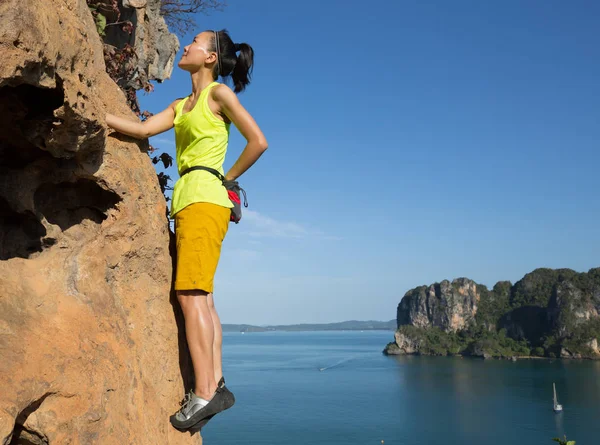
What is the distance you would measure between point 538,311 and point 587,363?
2689 cm

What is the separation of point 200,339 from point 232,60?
1584 mm

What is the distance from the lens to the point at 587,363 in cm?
8475

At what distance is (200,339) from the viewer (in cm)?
283


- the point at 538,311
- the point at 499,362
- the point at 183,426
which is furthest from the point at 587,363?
the point at 183,426

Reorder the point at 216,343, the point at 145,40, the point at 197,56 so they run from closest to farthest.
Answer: the point at 216,343 → the point at 197,56 → the point at 145,40

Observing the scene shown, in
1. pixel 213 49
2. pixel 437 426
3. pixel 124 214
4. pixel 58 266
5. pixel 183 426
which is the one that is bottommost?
pixel 437 426

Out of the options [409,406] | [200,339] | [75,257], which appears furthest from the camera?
[409,406]

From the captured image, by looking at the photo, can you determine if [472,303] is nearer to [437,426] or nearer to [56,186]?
[437,426]

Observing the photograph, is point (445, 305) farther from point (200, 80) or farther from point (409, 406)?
point (200, 80)

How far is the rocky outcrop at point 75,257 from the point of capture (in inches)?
78.3

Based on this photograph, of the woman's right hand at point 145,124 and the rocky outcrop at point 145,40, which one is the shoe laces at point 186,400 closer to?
the woman's right hand at point 145,124

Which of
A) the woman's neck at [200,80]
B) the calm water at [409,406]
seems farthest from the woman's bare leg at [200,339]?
the calm water at [409,406]

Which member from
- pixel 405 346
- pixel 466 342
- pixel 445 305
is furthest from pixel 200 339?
pixel 445 305

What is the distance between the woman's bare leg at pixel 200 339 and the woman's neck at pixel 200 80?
116 centimetres
